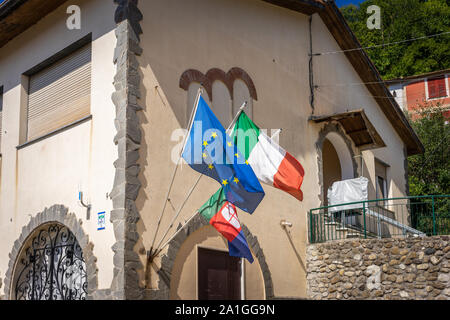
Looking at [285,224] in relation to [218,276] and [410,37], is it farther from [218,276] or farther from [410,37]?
[410,37]

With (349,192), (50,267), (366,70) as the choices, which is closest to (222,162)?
(50,267)

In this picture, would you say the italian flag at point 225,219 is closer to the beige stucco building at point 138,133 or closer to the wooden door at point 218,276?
the beige stucco building at point 138,133

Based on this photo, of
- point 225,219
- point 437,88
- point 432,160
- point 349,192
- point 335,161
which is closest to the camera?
point 225,219

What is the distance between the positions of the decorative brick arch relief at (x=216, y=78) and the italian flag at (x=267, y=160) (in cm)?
209

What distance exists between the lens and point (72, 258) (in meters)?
11.2

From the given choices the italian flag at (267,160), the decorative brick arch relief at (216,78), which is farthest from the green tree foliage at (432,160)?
the italian flag at (267,160)

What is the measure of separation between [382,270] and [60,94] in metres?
7.52

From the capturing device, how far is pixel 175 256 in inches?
414

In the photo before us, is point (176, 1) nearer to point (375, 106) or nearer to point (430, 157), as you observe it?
point (375, 106)

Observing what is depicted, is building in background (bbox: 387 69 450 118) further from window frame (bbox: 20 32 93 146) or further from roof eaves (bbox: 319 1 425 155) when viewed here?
window frame (bbox: 20 32 93 146)

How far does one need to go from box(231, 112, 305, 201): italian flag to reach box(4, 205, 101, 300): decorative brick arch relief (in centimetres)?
314

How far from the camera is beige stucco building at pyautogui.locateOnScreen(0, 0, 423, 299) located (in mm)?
10289

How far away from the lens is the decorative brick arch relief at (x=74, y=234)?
10180 millimetres

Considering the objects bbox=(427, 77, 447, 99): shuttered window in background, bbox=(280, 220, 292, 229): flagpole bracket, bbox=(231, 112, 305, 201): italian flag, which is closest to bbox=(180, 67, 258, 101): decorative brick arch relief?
bbox=(231, 112, 305, 201): italian flag
